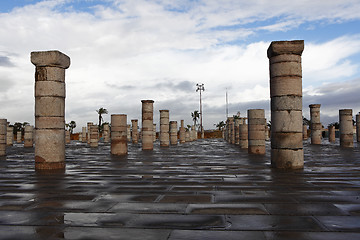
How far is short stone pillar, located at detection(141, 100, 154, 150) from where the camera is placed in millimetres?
19672

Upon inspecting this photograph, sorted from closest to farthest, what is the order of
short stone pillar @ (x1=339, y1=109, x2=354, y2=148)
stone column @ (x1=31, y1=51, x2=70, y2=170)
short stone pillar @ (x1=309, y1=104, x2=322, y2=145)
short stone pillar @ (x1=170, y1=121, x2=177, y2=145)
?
1. stone column @ (x1=31, y1=51, x2=70, y2=170)
2. short stone pillar @ (x1=339, y1=109, x2=354, y2=148)
3. short stone pillar @ (x1=309, y1=104, x2=322, y2=145)
4. short stone pillar @ (x1=170, y1=121, x2=177, y2=145)

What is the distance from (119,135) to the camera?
15.6 metres

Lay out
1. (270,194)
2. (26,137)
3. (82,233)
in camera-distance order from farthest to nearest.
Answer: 1. (26,137)
2. (270,194)
3. (82,233)

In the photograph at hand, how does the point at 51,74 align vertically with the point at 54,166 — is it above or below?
above

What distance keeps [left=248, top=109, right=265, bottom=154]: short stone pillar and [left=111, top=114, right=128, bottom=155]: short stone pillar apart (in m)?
5.80

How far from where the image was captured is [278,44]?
855cm

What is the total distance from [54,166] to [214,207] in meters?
6.13

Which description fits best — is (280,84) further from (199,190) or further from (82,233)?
(82,233)

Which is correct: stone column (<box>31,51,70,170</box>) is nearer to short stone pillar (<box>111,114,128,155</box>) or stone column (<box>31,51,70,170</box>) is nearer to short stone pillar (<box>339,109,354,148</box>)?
short stone pillar (<box>111,114,128,155</box>)

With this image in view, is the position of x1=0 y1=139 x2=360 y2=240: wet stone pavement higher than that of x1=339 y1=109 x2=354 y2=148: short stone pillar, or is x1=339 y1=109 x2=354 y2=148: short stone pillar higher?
x1=339 y1=109 x2=354 y2=148: short stone pillar

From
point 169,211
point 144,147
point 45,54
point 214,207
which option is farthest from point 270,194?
point 144,147

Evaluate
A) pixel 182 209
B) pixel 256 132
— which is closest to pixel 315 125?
pixel 256 132

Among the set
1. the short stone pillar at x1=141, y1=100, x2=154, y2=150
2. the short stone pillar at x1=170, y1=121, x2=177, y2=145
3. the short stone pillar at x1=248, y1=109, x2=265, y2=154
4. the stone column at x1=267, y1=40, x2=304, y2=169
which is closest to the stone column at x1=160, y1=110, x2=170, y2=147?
the short stone pillar at x1=170, y1=121, x2=177, y2=145

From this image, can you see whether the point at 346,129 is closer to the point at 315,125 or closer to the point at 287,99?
the point at 315,125
